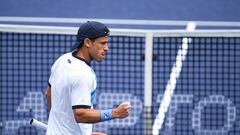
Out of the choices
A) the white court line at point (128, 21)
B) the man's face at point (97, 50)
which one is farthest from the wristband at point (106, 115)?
the white court line at point (128, 21)

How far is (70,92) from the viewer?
536cm

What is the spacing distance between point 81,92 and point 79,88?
0.03m

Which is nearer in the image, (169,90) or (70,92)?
(70,92)

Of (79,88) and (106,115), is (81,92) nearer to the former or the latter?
(79,88)

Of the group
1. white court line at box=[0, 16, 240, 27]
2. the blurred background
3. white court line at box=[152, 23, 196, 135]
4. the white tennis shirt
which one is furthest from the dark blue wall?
the white tennis shirt

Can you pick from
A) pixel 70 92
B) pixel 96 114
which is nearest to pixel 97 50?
pixel 70 92

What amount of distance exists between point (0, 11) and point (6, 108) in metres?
2.85

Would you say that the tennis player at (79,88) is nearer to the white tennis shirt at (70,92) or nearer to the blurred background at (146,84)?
the white tennis shirt at (70,92)

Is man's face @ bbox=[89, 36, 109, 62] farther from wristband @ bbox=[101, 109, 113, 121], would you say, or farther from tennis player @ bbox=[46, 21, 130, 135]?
wristband @ bbox=[101, 109, 113, 121]

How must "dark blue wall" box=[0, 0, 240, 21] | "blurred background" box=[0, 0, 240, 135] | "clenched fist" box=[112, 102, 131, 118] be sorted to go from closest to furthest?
"clenched fist" box=[112, 102, 131, 118] < "blurred background" box=[0, 0, 240, 135] < "dark blue wall" box=[0, 0, 240, 21]

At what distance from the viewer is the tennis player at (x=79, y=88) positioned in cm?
526

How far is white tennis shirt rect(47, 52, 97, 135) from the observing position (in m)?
5.27

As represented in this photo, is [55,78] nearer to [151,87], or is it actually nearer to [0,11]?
[151,87]

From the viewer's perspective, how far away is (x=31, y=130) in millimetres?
8719
